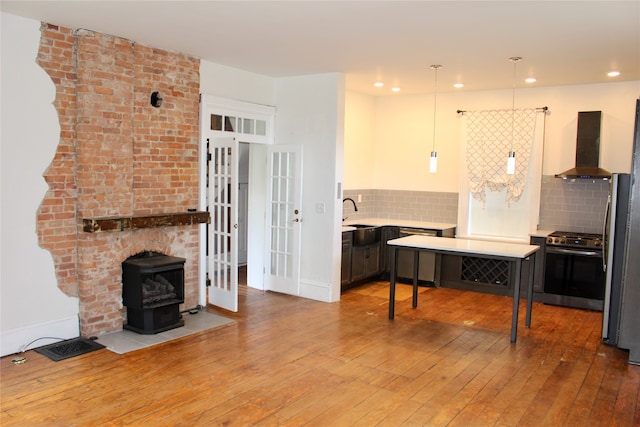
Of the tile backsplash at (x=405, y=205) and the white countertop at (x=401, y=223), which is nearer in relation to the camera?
the white countertop at (x=401, y=223)

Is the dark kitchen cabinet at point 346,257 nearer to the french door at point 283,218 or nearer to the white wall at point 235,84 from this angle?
the french door at point 283,218

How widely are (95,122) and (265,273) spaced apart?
3152mm

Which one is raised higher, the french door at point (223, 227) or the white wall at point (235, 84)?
the white wall at point (235, 84)

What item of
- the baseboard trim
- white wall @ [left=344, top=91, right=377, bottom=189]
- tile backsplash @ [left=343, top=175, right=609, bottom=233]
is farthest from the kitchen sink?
the baseboard trim

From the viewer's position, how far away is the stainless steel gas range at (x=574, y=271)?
6.33 meters

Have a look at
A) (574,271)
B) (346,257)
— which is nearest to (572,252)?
(574,271)

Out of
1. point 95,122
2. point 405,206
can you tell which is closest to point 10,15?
point 95,122

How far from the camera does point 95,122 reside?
4848 millimetres

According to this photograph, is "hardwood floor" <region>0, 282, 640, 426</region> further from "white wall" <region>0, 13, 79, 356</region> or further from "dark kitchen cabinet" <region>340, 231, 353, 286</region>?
"dark kitchen cabinet" <region>340, 231, 353, 286</region>

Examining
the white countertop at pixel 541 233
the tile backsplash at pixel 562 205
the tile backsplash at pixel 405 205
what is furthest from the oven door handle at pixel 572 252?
the tile backsplash at pixel 405 205

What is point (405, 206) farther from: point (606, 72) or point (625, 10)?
point (625, 10)

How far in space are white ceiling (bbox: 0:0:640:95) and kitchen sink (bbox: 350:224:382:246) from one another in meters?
2.21

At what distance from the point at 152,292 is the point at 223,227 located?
4.06ft

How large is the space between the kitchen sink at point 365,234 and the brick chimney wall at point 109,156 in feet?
8.21
